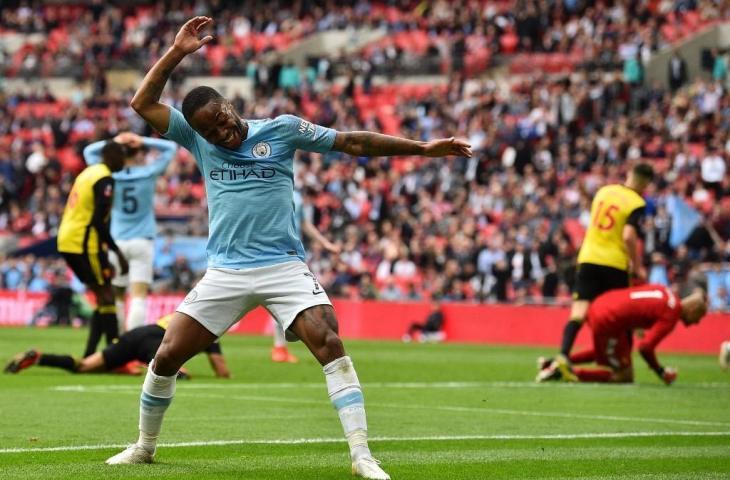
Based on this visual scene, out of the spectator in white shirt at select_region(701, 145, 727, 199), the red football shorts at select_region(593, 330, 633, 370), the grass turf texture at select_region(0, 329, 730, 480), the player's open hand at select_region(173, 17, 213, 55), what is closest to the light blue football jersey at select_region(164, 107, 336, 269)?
the player's open hand at select_region(173, 17, 213, 55)

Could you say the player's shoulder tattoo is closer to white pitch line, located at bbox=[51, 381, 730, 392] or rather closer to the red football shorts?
white pitch line, located at bbox=[51, 381, 730, 392]

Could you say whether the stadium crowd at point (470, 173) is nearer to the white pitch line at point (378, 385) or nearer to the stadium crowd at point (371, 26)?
the stadium crowd at point (371, 26)

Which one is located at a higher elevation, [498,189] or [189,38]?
[189,38]

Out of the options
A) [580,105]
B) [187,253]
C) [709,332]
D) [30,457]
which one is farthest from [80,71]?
[30,457]

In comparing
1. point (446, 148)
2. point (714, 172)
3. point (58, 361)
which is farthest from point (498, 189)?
point (446, 148)

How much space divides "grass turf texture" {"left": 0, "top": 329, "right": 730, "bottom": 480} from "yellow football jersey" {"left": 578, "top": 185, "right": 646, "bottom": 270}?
1.41 metres

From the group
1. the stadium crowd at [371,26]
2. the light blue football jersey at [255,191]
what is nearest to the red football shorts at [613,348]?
the light blue football jersey at [255,191]

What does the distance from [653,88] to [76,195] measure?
22673mm

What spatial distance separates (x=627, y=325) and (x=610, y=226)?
1114 millimetres

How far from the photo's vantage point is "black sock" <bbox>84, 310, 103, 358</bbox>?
16.0m

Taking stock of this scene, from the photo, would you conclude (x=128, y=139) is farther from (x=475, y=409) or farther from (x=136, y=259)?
(x=475, y=409)

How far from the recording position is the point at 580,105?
116 feet

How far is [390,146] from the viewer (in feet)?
27.0

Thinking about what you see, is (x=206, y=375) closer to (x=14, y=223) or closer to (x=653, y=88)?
(x=653, y=88)
